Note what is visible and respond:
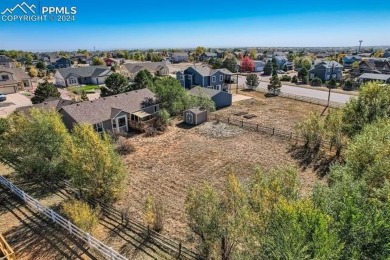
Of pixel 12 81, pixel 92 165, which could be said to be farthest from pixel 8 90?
pixel 92 165

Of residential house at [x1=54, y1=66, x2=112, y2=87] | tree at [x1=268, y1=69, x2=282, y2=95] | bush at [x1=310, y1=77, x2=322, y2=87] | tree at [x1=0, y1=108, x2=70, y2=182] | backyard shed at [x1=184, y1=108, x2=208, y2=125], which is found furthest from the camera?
bush at [x1=310, y1=77, x2=322, y2=87]

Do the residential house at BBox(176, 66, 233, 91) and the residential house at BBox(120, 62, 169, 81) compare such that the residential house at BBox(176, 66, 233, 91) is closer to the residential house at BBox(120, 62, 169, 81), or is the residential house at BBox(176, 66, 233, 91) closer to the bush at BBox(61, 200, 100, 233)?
the residential house at BBox(120, 62, 169, 81)

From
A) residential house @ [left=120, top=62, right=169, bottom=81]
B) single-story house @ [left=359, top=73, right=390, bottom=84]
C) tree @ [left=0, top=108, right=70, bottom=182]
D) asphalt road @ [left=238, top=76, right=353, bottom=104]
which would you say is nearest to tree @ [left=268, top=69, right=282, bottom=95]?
asphalt road @ [left=238, top=76, right=353, bottom=104]

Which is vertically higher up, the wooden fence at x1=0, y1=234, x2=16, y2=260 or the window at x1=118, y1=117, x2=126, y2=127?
the window at x1=118, y1=117, x2=126, y2=127

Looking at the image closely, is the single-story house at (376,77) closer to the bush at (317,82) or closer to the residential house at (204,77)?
the bush at (317,82)

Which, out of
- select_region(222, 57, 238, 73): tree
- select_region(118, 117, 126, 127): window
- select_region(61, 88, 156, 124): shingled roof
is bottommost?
select_region(118, 117, 126, 127): window

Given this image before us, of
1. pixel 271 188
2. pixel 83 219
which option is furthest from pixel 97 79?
pixel 271 188

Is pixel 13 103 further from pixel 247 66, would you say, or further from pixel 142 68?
pixel 247 66
